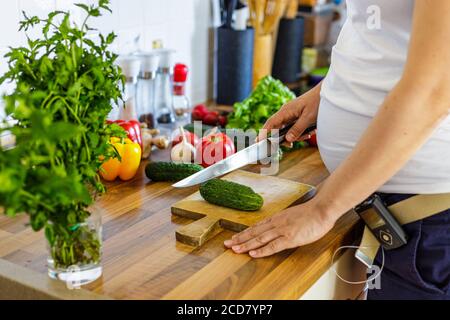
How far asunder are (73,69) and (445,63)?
0.51m

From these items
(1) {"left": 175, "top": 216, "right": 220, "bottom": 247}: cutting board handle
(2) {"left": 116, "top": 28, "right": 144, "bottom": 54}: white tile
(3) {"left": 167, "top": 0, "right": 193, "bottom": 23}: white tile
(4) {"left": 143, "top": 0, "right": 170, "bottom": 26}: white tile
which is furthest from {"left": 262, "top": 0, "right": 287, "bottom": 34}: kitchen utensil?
(1) {"left": 175, "top": 216, "right": 220, "bottom": 247}: cutting board handle

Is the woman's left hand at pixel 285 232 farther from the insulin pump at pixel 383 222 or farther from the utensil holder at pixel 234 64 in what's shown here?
the utensil holder at pixel 234 64

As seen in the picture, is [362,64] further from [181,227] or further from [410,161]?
[181,227]

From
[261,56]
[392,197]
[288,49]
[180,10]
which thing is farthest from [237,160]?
[288,49]

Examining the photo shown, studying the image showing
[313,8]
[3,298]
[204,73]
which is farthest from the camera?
[313,8]

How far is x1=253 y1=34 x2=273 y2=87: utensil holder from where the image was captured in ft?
6.83

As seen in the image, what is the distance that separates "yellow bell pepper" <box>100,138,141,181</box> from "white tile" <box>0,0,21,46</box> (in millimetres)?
307

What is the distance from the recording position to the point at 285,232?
1.03 meters

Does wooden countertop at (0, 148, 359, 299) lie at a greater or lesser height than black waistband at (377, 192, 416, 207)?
lesser

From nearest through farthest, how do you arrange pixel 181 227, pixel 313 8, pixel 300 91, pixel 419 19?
pixel 419 19 < pixel 181 227 < pixel 300 91 < pixel 313 8

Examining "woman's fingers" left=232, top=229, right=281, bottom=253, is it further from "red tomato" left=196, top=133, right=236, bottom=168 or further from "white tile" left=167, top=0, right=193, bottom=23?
"white tile" left=167, top=0, right=193, bottom=23

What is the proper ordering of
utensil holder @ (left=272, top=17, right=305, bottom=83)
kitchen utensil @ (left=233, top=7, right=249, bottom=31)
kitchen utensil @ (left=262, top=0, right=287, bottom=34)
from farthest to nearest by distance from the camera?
utensil holder @ (left=272, top=17, right=305, bottom=83)
kitchen utensil @ (left=262, top=0, right=287, bottom=34)
kitchen utensil @ (left=233, top=7, right=249, bottom=31)
